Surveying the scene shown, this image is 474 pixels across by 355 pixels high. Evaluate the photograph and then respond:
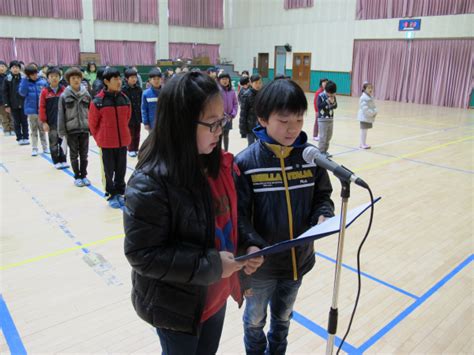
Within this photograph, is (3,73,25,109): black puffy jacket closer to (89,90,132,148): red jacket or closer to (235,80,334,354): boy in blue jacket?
(89,90,132,148): red jacket

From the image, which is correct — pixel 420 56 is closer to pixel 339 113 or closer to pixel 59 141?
pixel 339 113

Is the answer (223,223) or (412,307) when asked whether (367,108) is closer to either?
(412,307)

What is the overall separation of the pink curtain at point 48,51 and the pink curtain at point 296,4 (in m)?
10.7

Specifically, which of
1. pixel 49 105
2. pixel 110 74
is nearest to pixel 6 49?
pixel 49 105

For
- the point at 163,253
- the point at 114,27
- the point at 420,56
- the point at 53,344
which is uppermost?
the point at 114,27

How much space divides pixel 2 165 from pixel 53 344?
202 inches

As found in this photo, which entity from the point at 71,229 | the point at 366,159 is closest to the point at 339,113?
the point at 366,159

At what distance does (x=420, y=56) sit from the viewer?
1623cm

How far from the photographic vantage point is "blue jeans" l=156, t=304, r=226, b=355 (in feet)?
4.70

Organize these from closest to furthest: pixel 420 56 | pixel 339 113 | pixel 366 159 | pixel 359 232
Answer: pixel 359 232
pixel 366 159
pixel 339 113
pixel 420 56

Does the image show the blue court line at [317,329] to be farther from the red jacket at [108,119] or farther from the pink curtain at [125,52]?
the pink curtain at [125,52]

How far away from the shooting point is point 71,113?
5.14 metres

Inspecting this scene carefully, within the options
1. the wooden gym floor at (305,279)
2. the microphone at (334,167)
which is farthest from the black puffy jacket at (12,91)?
the microphone at (334,167)

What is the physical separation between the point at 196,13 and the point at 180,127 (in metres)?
23.8
